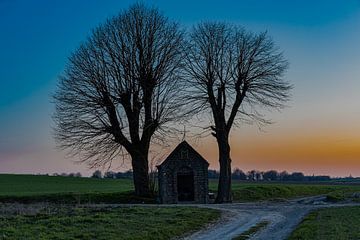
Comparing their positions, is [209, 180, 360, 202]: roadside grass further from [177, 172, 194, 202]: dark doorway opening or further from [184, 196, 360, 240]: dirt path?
[184, 196, 360, 240]: dirt path

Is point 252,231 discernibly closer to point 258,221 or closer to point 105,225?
point 258,221

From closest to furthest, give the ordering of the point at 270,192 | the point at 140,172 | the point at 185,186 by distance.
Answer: the point at 185,186 → the point at 140,172 → the point at 270,192

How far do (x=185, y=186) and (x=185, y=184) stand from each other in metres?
0.18

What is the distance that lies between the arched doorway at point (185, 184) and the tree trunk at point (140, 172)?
307cm

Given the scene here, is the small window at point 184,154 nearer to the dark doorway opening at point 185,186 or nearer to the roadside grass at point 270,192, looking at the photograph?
the dark doorway opening at point 185,186

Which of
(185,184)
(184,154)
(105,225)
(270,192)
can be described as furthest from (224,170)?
(105,225)

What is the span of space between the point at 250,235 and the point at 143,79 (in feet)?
99.4

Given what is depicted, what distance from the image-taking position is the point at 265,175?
129m

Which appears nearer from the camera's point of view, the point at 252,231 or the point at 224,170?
the point at 252,231

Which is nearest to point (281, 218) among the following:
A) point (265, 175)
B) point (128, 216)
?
point (128, 216)

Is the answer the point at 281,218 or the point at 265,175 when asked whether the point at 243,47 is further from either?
the point at 265,175

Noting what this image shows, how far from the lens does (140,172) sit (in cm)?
4922

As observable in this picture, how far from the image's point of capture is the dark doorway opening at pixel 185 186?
158 ft

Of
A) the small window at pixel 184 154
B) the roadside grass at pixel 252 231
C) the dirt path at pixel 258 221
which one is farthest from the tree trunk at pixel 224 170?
the roadside grass at pixel 252 231
